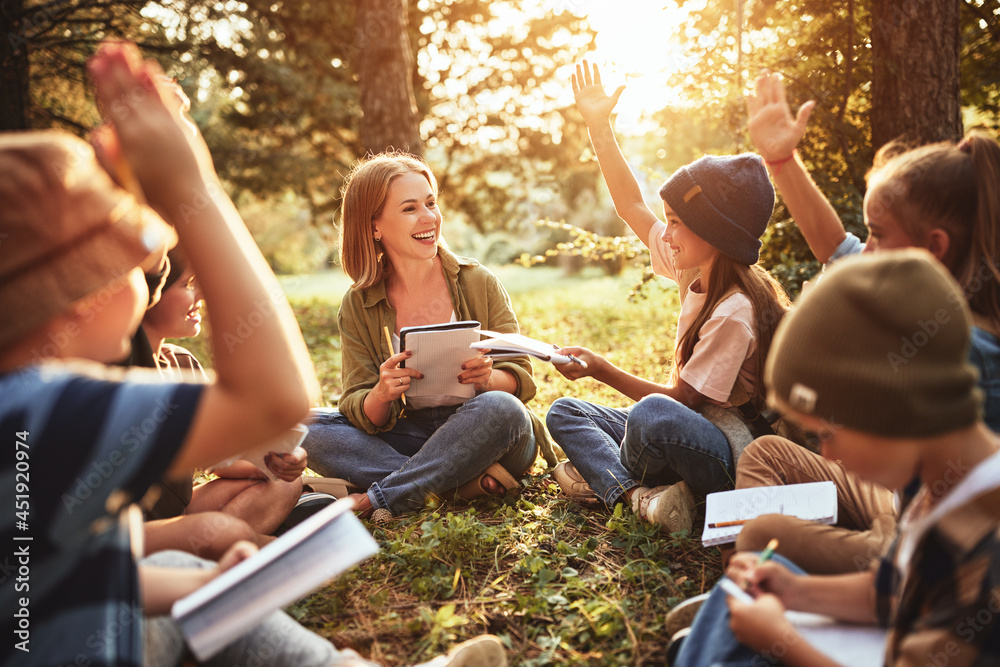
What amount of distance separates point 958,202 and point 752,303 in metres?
0.86

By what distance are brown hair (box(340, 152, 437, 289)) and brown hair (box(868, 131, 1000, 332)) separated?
218cm

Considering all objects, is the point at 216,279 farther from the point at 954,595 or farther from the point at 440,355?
the point at 440,355

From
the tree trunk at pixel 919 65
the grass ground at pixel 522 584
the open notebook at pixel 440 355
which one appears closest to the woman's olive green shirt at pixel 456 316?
the open notebook at pixel 440 355

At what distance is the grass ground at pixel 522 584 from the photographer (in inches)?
84.7

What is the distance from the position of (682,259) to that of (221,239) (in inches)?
81.6

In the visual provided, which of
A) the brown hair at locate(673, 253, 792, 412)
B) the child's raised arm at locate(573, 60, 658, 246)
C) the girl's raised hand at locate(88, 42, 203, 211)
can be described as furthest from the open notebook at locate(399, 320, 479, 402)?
the girl's raised hand at locate(88, 42, 203, 211)

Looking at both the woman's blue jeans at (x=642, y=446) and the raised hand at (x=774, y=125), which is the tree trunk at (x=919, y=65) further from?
the woman's blue jeans at (x=642, y=446)

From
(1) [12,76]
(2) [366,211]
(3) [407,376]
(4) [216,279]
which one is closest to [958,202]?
(4) [216,279]

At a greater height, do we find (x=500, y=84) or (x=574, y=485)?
(x=500, y=84)

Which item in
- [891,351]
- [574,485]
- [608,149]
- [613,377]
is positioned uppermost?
[608,149]

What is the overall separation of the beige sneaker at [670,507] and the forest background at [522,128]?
7 centimetres

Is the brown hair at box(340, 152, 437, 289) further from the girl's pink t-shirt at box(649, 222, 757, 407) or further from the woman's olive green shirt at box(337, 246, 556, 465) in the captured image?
the girl's pink t-shirt at box(649, 222, 757, 407)

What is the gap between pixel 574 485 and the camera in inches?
126

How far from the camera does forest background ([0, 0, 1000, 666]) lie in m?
2.41
